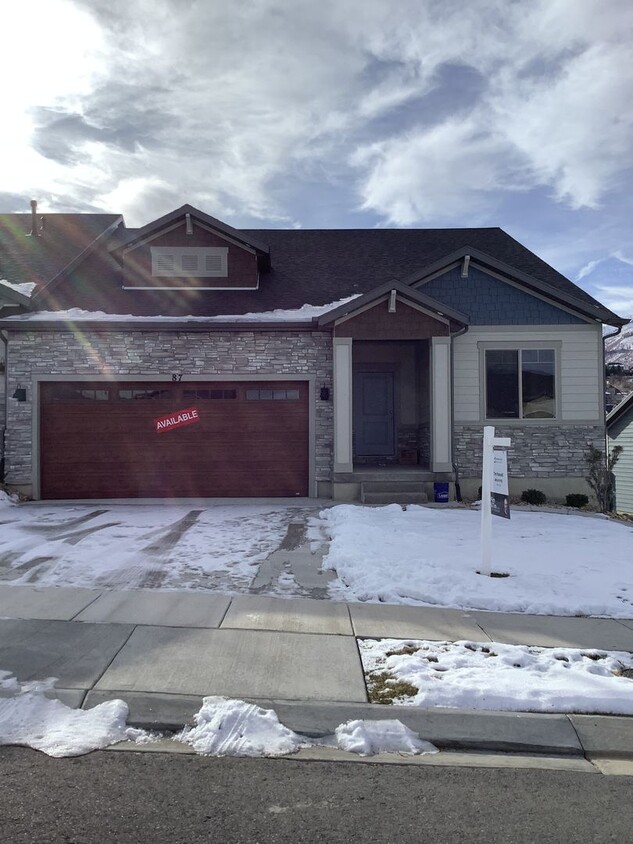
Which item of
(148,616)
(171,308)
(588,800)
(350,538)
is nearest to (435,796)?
(588,800)

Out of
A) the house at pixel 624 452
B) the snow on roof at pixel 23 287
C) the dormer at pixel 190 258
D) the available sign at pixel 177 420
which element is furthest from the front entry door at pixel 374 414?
the house at pixel 624 452

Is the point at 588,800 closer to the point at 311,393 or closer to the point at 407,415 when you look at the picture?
the point at 311,393

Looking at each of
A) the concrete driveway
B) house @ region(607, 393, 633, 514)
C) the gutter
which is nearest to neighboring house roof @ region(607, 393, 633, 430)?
house @ region(607, 393, 633, 514)

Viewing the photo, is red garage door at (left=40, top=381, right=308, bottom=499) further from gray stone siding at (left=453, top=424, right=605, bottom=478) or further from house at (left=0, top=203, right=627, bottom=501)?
gray stone siding at (left=453, top=424, right=605, bottom=478)

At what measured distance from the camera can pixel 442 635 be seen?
17.0 ft

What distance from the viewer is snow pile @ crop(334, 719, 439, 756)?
3555 millimetres

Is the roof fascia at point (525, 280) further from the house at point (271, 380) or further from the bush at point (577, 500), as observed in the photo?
the bush at point (577, 500)

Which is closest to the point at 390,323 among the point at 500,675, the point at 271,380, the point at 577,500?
the point at 271,380

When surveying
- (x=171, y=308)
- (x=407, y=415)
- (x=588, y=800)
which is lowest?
(x=588, y=800)

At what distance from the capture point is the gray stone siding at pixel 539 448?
1288 cm

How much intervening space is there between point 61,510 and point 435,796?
31.7ft

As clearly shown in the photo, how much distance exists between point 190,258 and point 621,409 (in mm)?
19028

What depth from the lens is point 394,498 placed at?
11828mm

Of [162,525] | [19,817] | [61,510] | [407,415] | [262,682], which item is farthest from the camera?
[407,415]
